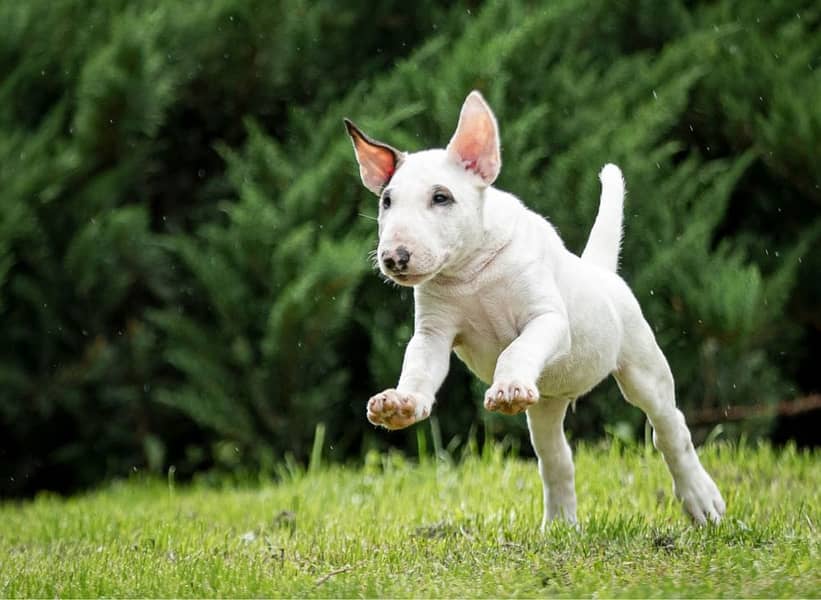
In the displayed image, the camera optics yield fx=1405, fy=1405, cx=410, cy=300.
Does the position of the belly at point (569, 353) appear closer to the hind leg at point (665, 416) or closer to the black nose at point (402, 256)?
the hind leg at point (665, 416)

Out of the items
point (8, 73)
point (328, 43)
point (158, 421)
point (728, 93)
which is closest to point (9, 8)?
point (8, 73)

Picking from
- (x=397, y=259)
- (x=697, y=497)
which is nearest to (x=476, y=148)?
(x=397, y=259)

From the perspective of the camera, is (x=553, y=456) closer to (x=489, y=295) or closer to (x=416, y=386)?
(x=489, y=295)

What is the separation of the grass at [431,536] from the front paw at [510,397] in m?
0.51

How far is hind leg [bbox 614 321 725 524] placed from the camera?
492cm

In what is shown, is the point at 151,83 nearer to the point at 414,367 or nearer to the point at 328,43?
the point at 328,43

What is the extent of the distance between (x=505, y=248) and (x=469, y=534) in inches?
Answer: 49.7

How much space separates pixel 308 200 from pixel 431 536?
321 centimetres

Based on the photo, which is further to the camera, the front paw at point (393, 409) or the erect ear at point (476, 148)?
the erect ear at point (476, 148)

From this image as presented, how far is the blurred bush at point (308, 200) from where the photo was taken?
786 cm

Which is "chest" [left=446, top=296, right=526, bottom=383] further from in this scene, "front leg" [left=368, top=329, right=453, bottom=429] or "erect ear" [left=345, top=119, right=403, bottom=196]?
"erect ear" [left=345, top=119, right=403, bottom=196]

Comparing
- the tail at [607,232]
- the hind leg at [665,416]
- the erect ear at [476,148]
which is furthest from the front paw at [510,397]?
the tail at [607,232]

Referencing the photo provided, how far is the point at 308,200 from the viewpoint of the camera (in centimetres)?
800

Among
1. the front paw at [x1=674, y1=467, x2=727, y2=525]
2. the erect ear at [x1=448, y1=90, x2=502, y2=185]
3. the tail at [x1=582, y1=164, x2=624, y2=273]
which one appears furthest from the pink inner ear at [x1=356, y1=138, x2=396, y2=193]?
the front paw at [x1=674, y1=467, x2=727, y2=525]
